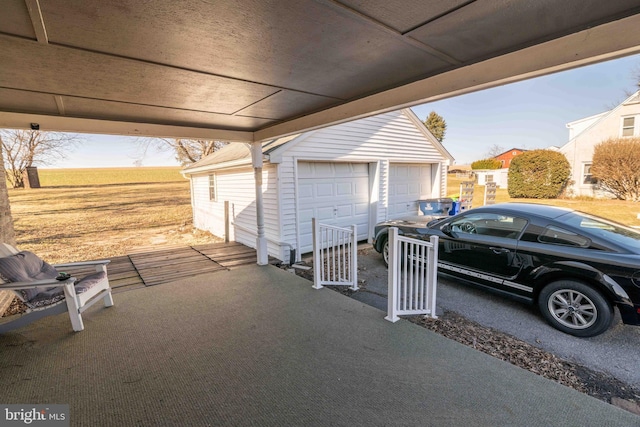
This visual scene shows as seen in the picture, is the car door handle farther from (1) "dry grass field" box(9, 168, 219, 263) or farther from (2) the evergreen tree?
(2) the evergreen tree

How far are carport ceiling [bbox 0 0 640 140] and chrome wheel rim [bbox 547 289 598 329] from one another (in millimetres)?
2619

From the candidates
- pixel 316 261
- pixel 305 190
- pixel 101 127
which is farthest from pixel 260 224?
pixel 101 127

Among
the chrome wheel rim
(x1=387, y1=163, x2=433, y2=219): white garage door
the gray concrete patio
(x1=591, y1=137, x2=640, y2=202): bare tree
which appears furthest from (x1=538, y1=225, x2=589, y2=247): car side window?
(x1=591, y1=137, x2=640, y2=202): bare tree

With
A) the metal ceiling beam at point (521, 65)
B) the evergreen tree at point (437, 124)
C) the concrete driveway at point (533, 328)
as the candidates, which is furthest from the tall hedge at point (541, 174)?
the evergreen tree at point (437, 124)

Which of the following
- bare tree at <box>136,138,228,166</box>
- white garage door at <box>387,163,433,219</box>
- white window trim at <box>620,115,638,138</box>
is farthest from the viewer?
bare tree at <box>136,138,228,166</box>

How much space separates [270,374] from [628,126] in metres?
18.0

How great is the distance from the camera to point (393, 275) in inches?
120

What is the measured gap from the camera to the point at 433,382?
217 centimetres

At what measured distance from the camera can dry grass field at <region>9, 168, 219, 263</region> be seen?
323 inches

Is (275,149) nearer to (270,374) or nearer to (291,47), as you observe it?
(291,47)

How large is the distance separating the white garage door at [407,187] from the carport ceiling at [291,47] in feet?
17.8

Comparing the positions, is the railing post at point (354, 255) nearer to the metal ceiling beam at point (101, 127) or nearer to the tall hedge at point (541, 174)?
the metal ceiling beam at point (101, 127)

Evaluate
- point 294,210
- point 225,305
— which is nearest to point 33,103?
point 225,305

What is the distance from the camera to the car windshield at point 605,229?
3.03 m
